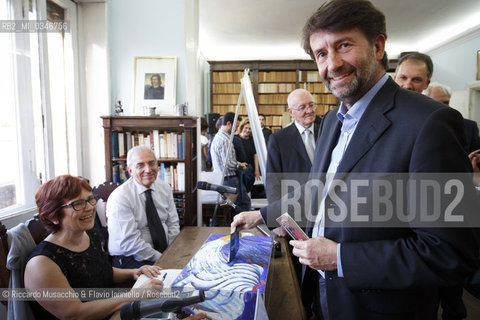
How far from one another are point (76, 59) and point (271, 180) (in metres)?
2.64

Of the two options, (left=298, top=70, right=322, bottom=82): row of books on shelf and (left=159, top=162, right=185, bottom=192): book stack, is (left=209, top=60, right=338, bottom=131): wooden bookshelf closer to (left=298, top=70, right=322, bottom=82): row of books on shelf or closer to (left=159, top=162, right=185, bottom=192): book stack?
(left=298, top=70, right=322, bottom=82): row of books on shelf

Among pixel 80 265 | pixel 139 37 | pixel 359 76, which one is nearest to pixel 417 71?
pixel 359 76

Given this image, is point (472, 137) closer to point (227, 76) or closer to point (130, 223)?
point (130, 223)

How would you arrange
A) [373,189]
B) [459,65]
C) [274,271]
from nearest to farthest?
[373,189] < [274,271] < [459,65]

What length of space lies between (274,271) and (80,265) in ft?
2.98

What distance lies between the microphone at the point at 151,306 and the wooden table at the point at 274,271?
452 mm

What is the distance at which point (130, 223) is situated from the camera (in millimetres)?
2160

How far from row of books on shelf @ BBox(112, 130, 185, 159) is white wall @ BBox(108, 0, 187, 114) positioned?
11.9 inches

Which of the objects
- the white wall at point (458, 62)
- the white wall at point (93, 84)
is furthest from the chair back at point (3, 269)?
the white wall at point (458, 62)

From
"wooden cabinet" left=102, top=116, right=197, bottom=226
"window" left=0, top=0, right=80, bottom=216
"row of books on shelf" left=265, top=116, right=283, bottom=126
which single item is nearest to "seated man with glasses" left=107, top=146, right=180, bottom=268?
"window" left=0, top=0, right=80, bottom=216

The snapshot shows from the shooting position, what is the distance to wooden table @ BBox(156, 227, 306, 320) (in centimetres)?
118

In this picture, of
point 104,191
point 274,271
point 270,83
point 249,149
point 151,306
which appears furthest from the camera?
point 270,83

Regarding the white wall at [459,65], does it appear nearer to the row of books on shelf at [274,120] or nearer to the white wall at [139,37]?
the row of books on shelf at [274,120]

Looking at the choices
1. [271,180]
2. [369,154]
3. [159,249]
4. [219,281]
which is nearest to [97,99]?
[159,249]
